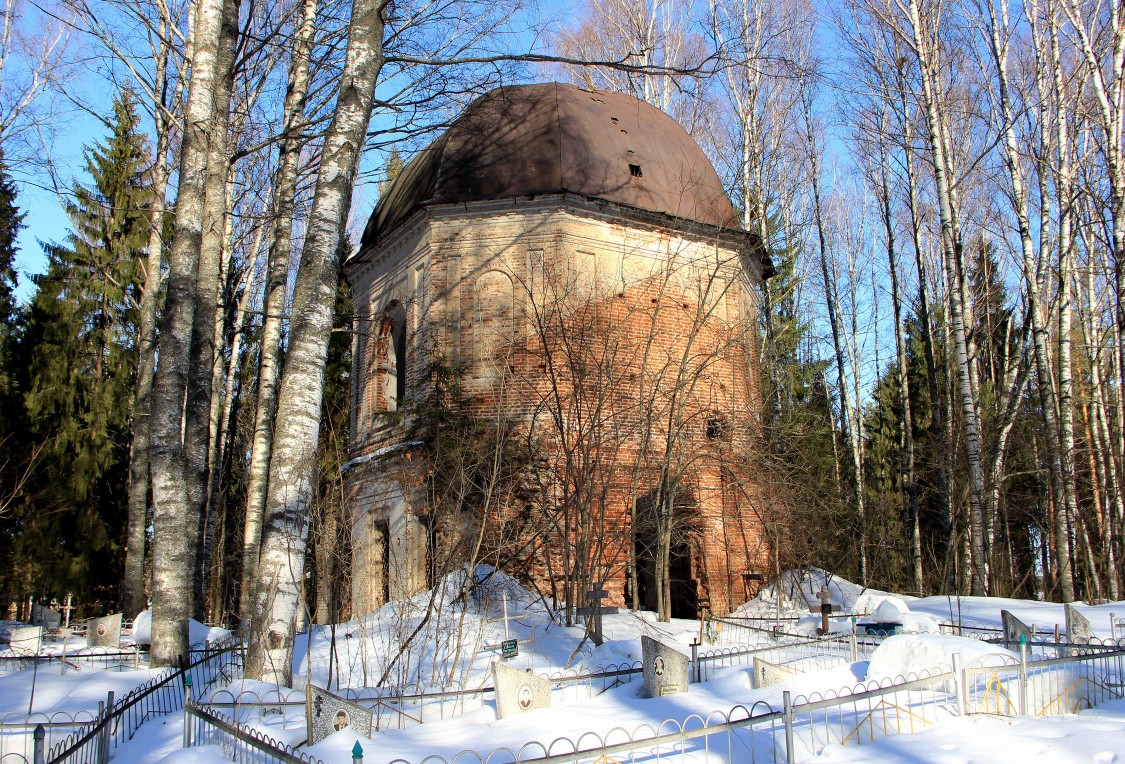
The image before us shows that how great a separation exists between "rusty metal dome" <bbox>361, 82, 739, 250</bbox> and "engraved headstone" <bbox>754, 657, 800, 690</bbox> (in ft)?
31.8

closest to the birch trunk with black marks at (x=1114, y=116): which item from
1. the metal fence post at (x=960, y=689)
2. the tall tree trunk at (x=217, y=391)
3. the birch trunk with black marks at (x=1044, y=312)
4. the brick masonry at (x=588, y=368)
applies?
the birch trunk with black marks at (x=1044, y=312)

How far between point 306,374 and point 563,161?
364 inches

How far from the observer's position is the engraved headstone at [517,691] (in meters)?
6.78

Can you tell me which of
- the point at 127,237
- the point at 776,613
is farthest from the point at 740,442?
the point at 127,237

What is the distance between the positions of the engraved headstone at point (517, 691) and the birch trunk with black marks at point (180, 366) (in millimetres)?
3246

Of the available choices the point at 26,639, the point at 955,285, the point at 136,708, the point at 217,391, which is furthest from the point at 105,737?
Result: the point at 955,285

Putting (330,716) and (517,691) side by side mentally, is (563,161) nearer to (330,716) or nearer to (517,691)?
(517,691)

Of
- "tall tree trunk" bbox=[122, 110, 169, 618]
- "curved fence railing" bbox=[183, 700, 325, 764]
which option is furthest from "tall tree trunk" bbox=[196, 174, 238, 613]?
"curved fence railing" bbox=[183, 700, 325, 764]

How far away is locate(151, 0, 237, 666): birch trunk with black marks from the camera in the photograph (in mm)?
8125

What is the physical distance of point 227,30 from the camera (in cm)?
993

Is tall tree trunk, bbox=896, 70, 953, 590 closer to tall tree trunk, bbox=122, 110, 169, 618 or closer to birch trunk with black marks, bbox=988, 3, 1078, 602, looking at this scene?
birch trunk with black marks, bbox=988, 3, 1078, 602

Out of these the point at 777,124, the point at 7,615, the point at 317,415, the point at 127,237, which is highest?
the point at 777,124

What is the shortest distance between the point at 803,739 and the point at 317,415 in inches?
183

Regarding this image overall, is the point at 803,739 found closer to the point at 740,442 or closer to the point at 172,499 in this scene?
the point at 172,499
